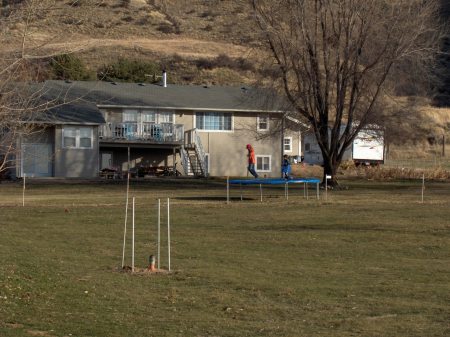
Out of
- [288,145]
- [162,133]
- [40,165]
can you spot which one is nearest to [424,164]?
[288,145]

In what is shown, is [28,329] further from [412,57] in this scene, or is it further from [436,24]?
[436,24]

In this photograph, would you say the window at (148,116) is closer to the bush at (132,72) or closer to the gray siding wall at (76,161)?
the gray siding wall at (76,161)

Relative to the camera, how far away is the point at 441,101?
103 metres

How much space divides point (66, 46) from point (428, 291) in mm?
7951

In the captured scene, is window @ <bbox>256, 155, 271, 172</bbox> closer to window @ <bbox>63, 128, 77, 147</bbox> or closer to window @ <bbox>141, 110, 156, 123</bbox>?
window @ <bbox>141, 110, 156, 123</bbox>

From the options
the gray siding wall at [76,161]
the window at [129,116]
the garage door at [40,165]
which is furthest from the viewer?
the window at [129,116]

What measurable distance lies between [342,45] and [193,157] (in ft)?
49.9

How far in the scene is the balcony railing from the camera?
54969 mm

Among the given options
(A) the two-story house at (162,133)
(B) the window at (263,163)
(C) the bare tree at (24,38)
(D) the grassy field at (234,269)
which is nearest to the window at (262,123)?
(A) the two-story house at (162,133)

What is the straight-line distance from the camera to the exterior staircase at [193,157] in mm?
56031

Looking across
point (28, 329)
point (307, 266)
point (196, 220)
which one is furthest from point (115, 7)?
point (28, 329)

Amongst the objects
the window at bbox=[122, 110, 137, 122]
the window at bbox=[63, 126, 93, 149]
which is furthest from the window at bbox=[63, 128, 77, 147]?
the window at bbox=[122, 110, 137, 122]

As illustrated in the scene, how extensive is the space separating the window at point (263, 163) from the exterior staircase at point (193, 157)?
4075mm

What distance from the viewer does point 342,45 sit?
4453 cm
